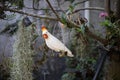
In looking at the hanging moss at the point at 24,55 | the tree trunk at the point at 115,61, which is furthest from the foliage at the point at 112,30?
the hanging moss at the point at 24,55

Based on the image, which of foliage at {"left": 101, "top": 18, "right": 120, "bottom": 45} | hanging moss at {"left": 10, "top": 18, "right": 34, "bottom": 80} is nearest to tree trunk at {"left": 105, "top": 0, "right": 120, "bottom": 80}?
foliage at {"left": 101, "top": 18, "right": 120, "bottom": 45}

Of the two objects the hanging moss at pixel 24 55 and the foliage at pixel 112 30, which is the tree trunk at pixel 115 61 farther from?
the hanging moss at pixel 24 55

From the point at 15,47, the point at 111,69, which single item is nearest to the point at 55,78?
the point at 15,47

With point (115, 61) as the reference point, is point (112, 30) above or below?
above

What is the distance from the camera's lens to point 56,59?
9.83 ft

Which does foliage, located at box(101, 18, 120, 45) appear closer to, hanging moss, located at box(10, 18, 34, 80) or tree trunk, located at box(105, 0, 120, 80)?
tree trunk, located at box(105, 0, 120, 80)

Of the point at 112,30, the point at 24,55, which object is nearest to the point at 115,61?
the point at 112,30

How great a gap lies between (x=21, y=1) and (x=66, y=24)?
530 mm

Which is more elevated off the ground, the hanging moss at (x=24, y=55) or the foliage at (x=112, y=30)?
the foliage at (x=112, y=30)

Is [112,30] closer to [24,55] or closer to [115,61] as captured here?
[115,61]

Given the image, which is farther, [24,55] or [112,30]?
[24,55]

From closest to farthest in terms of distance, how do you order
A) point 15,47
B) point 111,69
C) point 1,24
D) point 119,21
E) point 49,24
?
point 119,21, point 111,69, point 15,47, point 49,24, point 1,24

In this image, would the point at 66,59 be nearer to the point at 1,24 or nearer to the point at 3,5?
the point at 1,24

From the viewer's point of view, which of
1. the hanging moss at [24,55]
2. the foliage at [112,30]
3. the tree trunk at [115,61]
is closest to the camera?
the foliage at [112,30]
